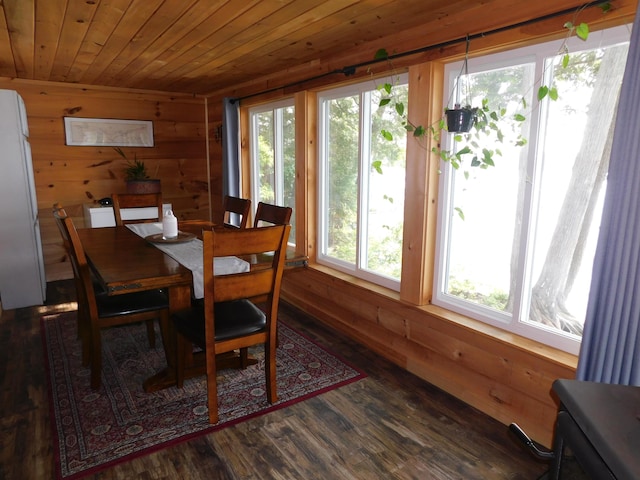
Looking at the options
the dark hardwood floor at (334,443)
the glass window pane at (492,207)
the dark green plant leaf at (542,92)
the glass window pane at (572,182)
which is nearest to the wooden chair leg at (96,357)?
the dark hardwood floor at (334,443)

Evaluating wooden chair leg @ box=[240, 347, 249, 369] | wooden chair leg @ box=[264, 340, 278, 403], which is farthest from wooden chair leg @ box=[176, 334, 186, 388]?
wooden chair leg @ box=[264, 340, 278, 403]

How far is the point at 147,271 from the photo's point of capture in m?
2.07

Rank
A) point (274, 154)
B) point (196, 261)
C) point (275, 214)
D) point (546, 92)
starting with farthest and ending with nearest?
point (274, 154)
point (275, 214)
point (196, 261)
point (546, 92)

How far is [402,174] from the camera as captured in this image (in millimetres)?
2785

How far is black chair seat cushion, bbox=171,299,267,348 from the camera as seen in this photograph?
2.12 m

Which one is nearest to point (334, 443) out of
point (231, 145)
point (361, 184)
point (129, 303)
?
point (129, 303)

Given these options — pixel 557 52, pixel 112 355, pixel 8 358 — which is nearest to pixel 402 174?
pixel 557 52

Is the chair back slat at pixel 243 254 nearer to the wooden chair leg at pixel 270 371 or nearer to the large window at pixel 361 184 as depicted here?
the wooden chair leg at pixel 270 371

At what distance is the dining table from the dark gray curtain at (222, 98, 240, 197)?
61.5 inches

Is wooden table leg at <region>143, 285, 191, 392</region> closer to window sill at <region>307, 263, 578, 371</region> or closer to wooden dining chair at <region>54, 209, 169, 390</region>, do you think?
wooden dining chair at <region>54, 209, 169, 390</region>

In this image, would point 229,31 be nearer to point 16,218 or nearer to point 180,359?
point 180,359

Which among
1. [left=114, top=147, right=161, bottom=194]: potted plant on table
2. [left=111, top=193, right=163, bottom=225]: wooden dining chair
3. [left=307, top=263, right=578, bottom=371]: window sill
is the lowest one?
[left=307, top=263, right=578, bottom=371]: window sill

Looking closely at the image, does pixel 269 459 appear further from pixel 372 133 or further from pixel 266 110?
pixel 266 110

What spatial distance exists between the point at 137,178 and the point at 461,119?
369 centimetres
